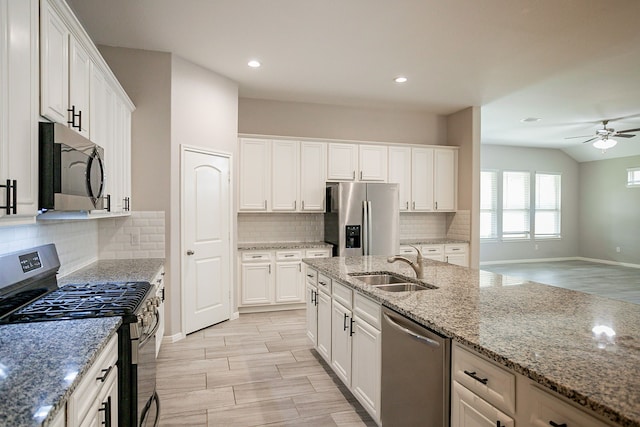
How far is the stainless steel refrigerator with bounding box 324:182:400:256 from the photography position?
529 centimetres

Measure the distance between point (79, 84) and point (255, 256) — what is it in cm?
318

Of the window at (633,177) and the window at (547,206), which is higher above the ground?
the window at (633,177)

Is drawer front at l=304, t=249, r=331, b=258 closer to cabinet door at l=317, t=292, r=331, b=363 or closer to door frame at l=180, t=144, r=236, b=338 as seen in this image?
door frame at l=180, t=144, r=236, b=338

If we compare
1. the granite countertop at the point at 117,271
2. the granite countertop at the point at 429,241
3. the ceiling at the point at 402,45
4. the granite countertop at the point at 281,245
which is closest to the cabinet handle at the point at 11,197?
the granite countertop at the point at 117,271

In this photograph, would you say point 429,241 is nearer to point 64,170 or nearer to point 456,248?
point 456,248

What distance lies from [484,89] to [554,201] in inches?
266

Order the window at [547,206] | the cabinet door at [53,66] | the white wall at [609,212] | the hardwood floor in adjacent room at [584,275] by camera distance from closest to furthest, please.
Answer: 1. the cabinet door at [53,66]
2. the hardwood floor in adjacent room at [584,275]
3. the white wall at [609,212]
4. the window at [547,206]

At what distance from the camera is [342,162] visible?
18.8 feet

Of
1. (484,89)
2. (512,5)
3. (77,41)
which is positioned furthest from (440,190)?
(77,41)

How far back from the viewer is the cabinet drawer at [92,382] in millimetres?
Result: 1185

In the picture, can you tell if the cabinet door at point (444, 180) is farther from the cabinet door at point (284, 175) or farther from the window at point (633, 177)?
the window at point (633, 177)

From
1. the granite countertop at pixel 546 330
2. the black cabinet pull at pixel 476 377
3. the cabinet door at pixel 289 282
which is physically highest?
the granite countertop at pixel 546 330

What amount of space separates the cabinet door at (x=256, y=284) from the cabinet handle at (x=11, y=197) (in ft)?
12.0

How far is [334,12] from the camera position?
3195mm
